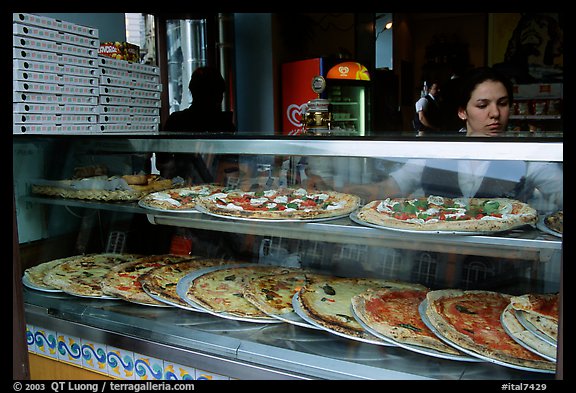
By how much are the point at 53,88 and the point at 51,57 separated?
0.46 ft

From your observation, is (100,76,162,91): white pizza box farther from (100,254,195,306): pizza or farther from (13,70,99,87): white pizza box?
(100,254,195,306): pizza

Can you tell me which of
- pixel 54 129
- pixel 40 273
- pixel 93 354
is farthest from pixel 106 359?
pixel 54 129

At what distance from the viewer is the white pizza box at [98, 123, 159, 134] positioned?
2.88 metres

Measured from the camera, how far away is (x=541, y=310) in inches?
73.4

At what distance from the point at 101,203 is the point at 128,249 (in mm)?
517

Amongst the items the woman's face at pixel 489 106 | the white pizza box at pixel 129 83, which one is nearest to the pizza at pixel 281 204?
the white pizza box at pixel 129 83

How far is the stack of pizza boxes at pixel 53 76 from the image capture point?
246 cm

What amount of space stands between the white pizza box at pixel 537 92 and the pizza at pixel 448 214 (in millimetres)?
5859

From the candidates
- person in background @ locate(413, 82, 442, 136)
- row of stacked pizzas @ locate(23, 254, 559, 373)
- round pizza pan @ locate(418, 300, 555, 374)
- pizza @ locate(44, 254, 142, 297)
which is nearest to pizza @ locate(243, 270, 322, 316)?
row of stacked pizzas @ locate(23, 254, 559, 373)

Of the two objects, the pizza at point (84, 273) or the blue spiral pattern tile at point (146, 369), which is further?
the pizza at point (84, 273)

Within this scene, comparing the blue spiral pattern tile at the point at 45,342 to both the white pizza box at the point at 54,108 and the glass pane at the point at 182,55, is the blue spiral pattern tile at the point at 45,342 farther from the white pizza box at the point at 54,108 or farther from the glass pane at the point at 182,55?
the glass pane at the point at 182,55

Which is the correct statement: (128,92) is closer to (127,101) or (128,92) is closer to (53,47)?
(127,101)

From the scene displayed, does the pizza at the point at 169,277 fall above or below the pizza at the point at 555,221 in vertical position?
below

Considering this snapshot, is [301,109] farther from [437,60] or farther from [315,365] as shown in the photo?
[315,365]
